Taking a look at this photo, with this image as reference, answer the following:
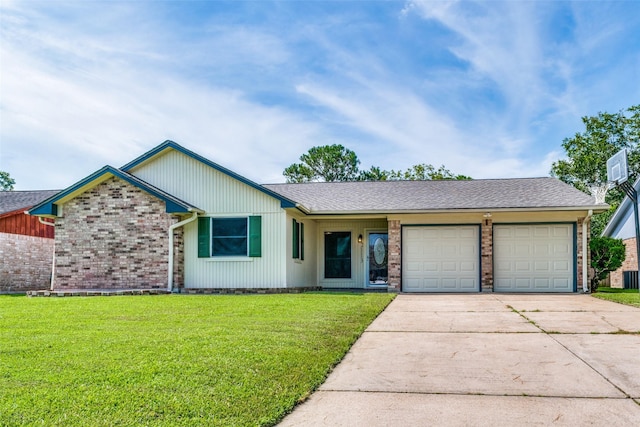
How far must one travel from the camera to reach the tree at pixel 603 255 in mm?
15500

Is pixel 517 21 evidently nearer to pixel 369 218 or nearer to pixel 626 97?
pixel 369 218

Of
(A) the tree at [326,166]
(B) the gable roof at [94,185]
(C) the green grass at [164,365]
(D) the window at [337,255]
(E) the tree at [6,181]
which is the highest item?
(A) the tree at [326,166]

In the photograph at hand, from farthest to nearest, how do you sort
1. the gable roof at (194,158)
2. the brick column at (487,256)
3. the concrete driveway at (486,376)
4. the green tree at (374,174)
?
the green tree at (374,174), the brick column at (487,256), the gable roof at (194,158), the concrete driveway at (486,376)

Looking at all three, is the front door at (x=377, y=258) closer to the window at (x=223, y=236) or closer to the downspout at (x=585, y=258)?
the window at (x=223, y=236)

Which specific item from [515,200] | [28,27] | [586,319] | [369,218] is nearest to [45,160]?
[28,27]

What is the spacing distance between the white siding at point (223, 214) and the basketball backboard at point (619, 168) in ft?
30.2

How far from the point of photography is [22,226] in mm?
17469

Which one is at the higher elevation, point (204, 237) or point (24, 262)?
point (204, 237)

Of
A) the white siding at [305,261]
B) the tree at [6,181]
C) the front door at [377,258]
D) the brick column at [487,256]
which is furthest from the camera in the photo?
the tree at [6,181]

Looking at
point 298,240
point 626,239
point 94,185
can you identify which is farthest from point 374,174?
point 94,185

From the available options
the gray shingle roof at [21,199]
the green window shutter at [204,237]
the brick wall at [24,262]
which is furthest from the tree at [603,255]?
the gray shingle roof at [21,199]

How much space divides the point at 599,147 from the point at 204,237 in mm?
→ 26471

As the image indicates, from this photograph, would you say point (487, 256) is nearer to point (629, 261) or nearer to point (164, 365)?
point (629, 261)

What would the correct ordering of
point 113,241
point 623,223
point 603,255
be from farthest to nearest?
point 623,223, point 603,255, point 113,241
